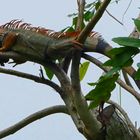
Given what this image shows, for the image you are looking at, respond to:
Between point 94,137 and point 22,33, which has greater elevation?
point 22,33

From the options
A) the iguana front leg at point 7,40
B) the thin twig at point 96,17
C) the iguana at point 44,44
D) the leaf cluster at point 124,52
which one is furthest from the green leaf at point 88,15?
the leaf cluster at point 124,52

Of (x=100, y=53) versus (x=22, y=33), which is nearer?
(x=100, y=53)

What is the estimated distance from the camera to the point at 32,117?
2.21 meters

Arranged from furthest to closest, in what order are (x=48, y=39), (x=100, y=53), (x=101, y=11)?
(x=48, y=39) → (x=100, y=53) → (x=101, y=11)

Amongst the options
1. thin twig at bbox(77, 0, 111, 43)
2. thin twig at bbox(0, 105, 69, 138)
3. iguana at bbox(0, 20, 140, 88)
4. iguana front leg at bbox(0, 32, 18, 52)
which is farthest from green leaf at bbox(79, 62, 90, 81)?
thin twig at bbox(77, 0, 111, 43)

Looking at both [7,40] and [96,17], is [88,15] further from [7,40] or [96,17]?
[7,40]

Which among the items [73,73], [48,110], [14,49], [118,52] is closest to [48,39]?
[14,49]

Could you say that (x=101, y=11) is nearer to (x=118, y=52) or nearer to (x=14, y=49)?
(x=118, y=52)

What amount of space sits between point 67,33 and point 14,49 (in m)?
0.50

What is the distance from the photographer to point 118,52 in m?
1.11

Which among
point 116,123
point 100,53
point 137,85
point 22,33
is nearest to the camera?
point 137,85

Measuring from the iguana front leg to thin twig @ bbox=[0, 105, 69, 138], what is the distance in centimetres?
48

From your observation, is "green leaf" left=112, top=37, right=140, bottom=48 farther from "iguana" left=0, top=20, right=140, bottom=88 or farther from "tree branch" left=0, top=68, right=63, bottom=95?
"tree branch" left=0, top=68, right=63, bottom=95

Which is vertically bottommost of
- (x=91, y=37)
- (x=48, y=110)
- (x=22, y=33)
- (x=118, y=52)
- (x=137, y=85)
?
(x=118, y=52)
